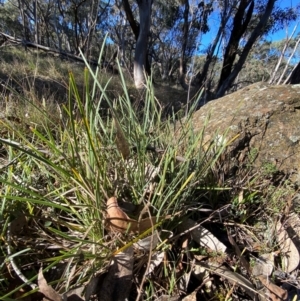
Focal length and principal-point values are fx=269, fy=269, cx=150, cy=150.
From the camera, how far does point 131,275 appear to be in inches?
32.1

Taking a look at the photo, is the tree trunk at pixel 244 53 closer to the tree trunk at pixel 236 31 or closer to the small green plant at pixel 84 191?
the tree trunk at pixel 236 31

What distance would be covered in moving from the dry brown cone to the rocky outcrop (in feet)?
1.88

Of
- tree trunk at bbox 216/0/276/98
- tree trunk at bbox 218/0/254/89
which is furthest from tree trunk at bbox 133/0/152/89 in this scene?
tree trunk at bbox 218/0/254/89

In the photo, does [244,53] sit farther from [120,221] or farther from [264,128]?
[120,221]

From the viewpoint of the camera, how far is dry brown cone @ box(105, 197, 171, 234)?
2.62 feet

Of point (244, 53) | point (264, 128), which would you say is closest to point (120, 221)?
point (264, 128)

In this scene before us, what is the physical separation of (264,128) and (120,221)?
1.01 metres

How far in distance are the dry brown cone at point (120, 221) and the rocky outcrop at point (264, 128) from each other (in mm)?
572

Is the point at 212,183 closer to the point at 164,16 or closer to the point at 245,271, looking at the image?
the point at 245,271

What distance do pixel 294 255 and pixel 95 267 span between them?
71 cm

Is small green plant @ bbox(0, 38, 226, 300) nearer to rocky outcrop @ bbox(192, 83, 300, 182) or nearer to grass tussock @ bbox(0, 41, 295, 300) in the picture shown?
grass tussock @ bbox(0, 41, 295, 300)

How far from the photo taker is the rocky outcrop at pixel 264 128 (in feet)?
4.36

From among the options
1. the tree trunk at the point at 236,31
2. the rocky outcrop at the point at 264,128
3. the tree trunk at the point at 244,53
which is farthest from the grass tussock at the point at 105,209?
the tree trunk at the point at 236,31

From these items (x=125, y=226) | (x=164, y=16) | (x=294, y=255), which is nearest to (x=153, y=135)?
(x=125, y=226)
